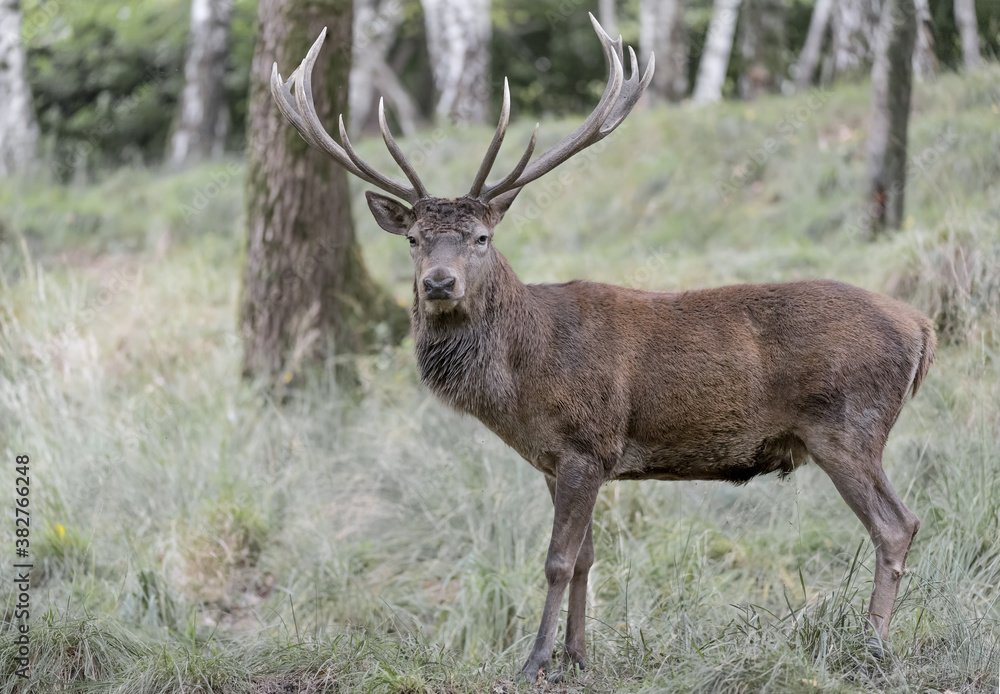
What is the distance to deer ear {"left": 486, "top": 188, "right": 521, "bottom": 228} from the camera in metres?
5.05

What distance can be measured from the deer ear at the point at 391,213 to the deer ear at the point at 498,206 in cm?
38

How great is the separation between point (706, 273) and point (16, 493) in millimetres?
6000

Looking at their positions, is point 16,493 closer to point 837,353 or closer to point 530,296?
point 530,296

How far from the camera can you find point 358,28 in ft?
64.1

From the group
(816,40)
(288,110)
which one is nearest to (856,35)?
(816,40)

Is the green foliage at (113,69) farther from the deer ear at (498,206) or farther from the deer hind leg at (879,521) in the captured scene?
the deer hind leg at (879,521)

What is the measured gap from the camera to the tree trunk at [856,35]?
48.2 feet

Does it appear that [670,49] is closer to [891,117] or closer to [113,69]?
[891,117]

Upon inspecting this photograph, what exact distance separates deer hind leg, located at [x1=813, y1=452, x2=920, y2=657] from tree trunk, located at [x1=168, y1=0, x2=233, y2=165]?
599 inches

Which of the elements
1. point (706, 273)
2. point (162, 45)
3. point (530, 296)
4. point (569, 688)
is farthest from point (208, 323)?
point (162, 45)

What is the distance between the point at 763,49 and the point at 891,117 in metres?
8.14

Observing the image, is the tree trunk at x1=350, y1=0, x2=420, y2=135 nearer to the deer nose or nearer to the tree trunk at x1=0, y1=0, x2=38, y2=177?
the tree trunk at x1=0, y1=0, x2=38, y2=177

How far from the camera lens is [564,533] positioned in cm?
477

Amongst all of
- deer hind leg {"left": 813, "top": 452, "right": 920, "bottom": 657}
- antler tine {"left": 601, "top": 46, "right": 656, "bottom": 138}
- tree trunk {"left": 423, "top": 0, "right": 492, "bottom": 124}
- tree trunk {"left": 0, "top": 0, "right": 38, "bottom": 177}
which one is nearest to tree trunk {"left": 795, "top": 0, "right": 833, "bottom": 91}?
tree trunk {"left": 423, "top": 0, "right": 492, "bottom": 124}
